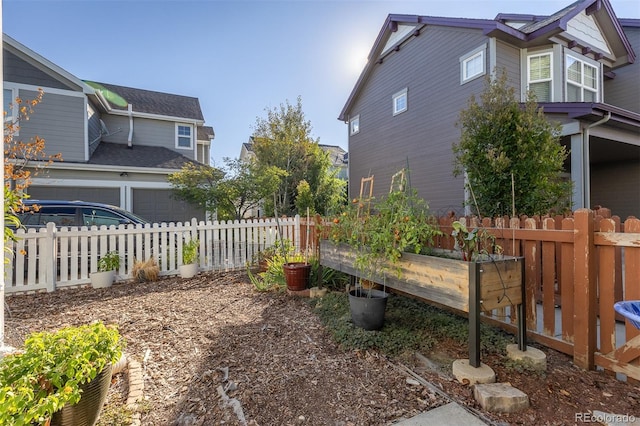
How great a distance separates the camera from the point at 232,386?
236cm

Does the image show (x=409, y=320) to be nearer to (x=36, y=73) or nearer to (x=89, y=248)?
(x=89, y=248)

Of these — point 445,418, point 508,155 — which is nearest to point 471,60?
point 508,155

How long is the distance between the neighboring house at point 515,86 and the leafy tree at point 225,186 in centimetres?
478

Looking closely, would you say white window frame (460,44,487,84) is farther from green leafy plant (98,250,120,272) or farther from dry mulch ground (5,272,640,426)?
green leafy plant (98,250,120,272)

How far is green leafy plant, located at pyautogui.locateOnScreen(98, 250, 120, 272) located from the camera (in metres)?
5.58

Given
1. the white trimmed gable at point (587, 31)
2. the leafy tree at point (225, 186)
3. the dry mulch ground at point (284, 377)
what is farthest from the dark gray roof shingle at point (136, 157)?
the white trimmed gable at point (587, 31)

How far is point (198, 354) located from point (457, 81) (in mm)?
9739

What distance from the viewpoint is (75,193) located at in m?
10.5

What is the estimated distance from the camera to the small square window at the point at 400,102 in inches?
438

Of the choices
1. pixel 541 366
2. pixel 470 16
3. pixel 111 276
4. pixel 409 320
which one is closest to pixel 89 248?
pixel 111 276

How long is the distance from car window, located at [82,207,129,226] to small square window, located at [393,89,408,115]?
939 cm

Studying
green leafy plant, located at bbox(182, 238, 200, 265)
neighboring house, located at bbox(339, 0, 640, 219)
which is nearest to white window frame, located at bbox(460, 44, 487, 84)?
neighboring house, located at bbox(339, 0, 640, 219)

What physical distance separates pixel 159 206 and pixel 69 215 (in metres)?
5.47

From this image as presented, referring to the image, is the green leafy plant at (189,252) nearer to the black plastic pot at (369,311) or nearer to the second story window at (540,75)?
the black plastic pot at (369,311)
